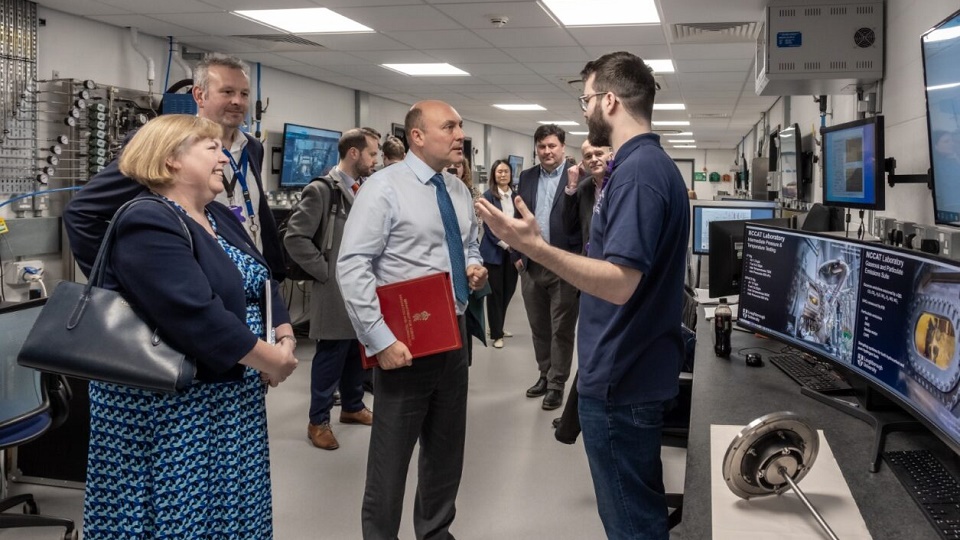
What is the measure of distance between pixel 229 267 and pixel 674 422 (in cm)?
166

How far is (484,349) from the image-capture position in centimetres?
568

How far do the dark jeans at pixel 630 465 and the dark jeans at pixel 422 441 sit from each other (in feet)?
2.17

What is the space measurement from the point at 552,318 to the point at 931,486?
2.91 m

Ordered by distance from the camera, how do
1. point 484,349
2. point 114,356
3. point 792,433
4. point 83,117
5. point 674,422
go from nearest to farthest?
point 792,433, point 114,356, point 674,422, point 83,117, point 484,349

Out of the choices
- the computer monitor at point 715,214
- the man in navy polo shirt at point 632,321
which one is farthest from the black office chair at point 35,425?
the computer monitor at point 715,214

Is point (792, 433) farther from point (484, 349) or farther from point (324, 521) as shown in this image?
point (484, 349)

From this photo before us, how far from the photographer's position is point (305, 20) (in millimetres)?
5055

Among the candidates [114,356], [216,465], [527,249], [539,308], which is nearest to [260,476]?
[216,465]

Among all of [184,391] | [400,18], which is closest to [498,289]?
[400,18]

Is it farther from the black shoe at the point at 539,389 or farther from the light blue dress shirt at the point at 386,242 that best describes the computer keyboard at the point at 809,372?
the black shoe at the point at 539,389

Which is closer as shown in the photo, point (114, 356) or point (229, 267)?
point (114, 356)

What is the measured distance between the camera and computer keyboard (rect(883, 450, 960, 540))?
48.8 inches

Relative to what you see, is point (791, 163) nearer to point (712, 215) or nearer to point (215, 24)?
point (712, 215)

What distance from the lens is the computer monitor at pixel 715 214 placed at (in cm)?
428
